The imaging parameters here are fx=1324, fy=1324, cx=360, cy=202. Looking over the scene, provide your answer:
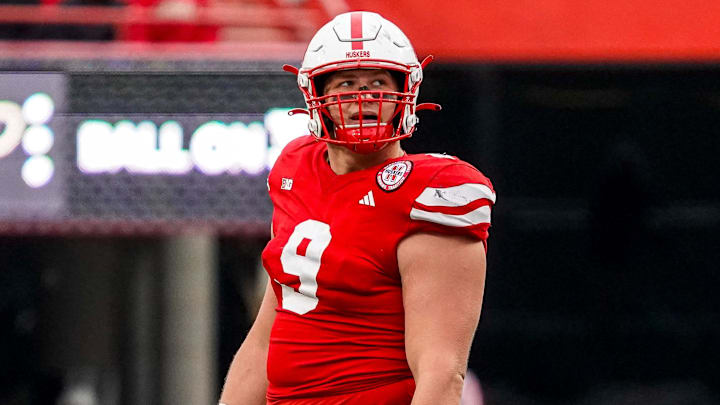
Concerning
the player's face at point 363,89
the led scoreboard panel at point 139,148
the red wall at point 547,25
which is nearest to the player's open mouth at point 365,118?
the player's face at point 363,89

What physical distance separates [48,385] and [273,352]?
4007 millimetres

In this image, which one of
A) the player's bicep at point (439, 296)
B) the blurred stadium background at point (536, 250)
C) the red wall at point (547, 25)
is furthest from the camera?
the blurred stadium background at point (536, 250)

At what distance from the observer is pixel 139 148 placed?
468 cm

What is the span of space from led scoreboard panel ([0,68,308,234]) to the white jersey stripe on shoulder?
2.61 meters

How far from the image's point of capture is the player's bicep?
1.97 meters

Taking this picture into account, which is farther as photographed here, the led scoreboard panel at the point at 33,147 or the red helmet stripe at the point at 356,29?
the led scoreboard panel at the point at 33,147

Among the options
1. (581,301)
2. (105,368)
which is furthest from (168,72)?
(581,301)

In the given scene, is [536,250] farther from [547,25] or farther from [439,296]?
[439,296]

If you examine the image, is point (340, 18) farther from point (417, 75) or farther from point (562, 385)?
point (562, 385)

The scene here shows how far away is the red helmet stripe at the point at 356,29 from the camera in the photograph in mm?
2125

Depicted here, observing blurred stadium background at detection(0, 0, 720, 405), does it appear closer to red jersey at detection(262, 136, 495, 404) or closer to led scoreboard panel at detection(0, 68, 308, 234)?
led scoreboard panel at detection(0, 68, 308, 234)

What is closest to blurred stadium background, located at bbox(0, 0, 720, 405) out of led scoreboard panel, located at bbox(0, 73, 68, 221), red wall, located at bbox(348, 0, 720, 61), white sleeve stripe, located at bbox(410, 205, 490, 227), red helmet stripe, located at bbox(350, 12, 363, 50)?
red wall, located at bbox(348, 0, 720, 61)

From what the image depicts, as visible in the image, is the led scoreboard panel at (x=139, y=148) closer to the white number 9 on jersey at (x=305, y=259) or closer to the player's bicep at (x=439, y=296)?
the white number 9 on jersey at (x=305, y=259)

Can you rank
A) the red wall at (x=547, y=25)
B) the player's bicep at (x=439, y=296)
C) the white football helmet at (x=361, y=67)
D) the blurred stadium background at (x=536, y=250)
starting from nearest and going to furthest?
the player's bicep at (x=439, y=296), the white football helmet at (x=361, y=67), the red wall at (x=547, y=25), the blurred stadium background at (x=536, y=250)
